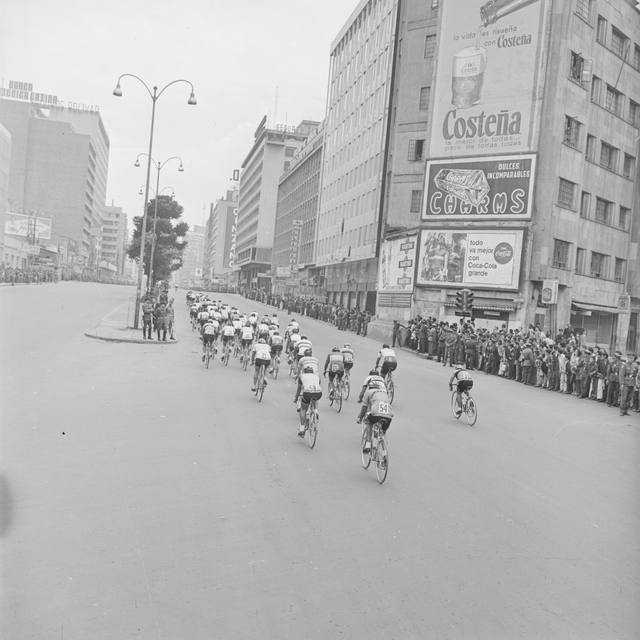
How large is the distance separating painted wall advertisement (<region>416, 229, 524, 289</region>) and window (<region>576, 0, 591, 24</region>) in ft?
45.3

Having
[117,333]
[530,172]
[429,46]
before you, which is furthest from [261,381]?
[429,46]

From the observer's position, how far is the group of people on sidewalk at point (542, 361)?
66.4 ft

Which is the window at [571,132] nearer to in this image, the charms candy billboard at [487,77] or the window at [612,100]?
the charms candy billboard at [487,77]

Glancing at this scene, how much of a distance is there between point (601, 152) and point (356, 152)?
26911 mm

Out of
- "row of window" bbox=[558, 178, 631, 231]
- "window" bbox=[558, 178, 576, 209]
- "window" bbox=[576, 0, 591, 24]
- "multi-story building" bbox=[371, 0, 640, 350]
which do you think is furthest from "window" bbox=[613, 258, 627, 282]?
"window" bbox=[576, 0, 591, 24]

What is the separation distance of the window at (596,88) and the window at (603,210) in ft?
20.0

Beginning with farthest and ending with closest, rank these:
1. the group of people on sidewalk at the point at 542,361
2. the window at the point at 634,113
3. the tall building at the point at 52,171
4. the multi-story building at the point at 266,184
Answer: the multi-story building at the point at 266,184, the tall building at the point at 52,171, the window at the point at 634,113, the group of people on sidewalk at the point at 542,361

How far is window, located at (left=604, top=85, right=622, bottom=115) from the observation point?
44072 mm

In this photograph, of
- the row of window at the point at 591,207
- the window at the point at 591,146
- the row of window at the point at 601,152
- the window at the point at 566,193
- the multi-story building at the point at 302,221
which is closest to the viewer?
the window at the point at 566,193

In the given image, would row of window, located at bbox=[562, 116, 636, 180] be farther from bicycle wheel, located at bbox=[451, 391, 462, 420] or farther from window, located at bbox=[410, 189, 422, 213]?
bicycle wheel, located at bbox=[451, 391, 462, 420]

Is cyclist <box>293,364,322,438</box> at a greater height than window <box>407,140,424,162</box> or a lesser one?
lesser

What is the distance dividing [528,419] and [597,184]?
31383 mm

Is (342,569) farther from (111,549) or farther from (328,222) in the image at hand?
(328,222)

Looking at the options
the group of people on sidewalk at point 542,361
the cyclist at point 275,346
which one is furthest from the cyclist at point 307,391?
the group of people on sidewalk at point 542,361
